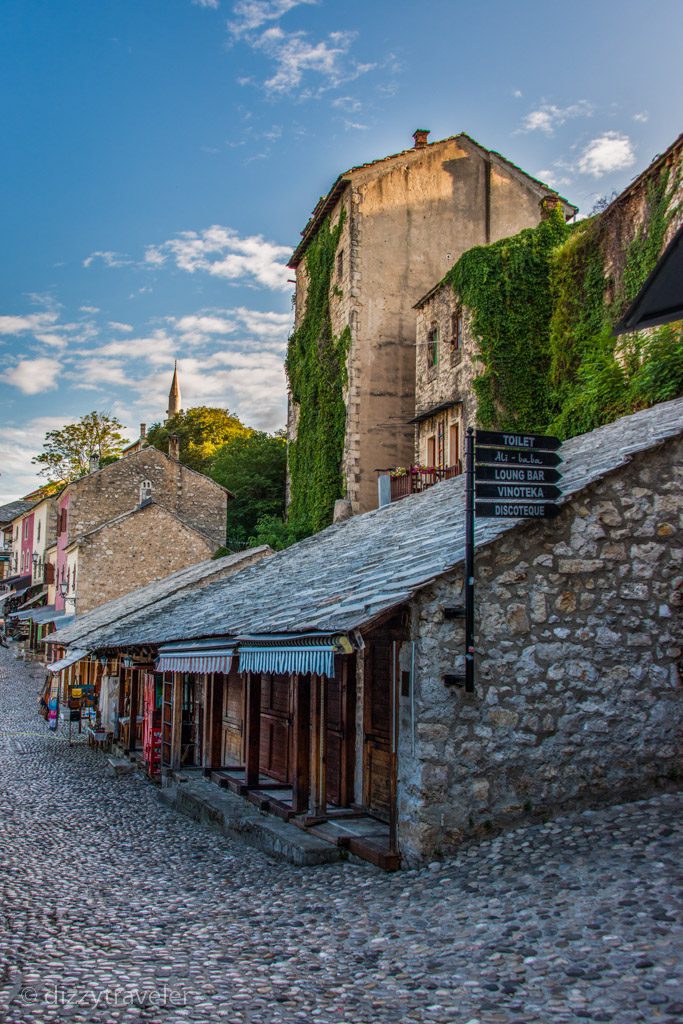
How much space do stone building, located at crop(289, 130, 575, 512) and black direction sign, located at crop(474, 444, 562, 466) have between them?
19.7m

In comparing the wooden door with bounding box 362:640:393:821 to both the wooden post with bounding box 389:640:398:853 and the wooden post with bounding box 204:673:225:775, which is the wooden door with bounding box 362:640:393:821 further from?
the wooden post with bounding box 204:673:225:775

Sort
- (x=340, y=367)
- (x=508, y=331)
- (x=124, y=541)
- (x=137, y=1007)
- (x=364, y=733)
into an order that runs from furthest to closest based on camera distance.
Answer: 1. (x=124, y=541)
2. (x=340, y=367)
3. (x=508, y=331)
4. (x=364, y=733)
5. (x=137, y=1007)

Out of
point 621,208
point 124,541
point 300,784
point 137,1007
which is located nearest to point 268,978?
point 137,1007

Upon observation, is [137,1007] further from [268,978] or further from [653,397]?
[653,397]

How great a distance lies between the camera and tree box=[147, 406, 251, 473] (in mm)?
54344

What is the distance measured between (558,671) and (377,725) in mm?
3002

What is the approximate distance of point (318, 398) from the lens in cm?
3027

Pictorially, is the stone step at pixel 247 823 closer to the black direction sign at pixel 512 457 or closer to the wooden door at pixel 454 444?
the black direction sign at pixel 512 457

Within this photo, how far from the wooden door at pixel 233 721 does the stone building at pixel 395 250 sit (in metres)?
12.4

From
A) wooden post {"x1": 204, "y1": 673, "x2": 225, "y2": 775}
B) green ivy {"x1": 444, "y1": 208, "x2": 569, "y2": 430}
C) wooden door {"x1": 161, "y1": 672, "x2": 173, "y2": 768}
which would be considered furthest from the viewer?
green ivy {"x1": 444, "y1": 208, "x2": 569, "y2": 430}

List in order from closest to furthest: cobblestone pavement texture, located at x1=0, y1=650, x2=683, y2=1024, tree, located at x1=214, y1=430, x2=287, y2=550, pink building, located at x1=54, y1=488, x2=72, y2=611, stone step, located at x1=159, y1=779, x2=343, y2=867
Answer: cobblestone pavement texture, located at x1=0, y1=650, x2=683, y2=1024, stone step, located at x1=159, y1=779, x2=343, y2=867, pink building, located at x1=54, y1=488, x2=72, y2=611, tree, located at x1=214, y1=430, x2=287, y2=550

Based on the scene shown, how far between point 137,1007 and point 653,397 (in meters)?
13.1

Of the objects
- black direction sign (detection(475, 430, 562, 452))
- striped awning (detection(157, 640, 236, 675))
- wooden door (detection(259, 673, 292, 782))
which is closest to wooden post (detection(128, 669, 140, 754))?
wooden door (detection(259, 673, 292, 782))

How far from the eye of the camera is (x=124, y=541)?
3128cm
